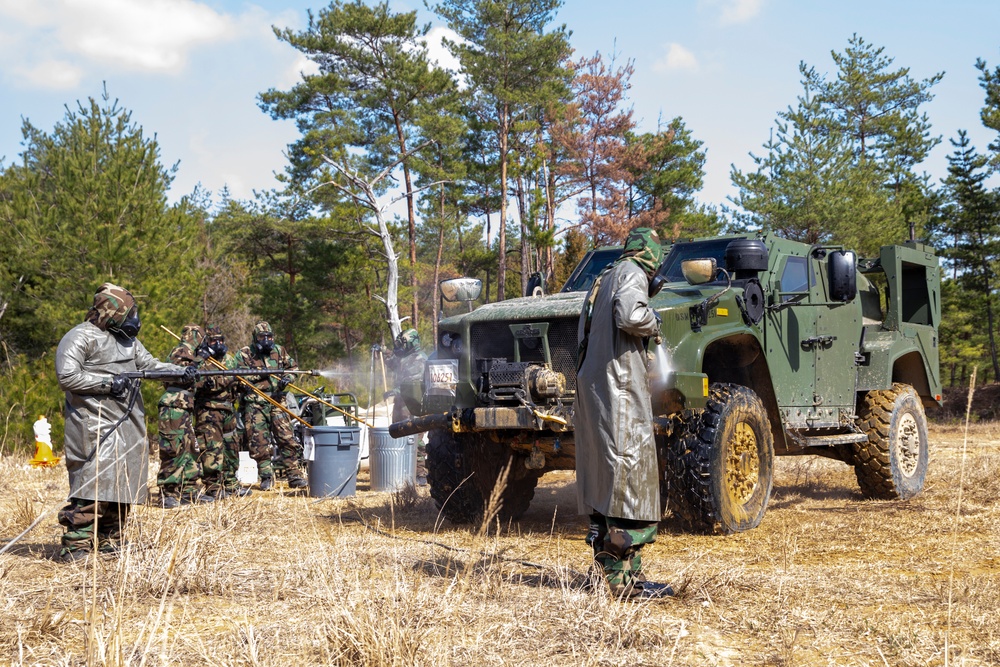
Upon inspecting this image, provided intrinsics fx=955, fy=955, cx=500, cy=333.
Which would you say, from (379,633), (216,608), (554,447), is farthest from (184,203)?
(379,633)

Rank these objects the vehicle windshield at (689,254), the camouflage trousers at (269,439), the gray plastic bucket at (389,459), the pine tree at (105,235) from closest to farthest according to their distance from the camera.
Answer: the vehicle windshield at (689,254) < the gray plastic bucket at (389,459) < the camouflage trousers at (269,439) < the pine tree at (105,235)

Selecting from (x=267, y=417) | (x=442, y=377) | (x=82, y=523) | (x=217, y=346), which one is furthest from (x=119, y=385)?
(x=267, y=417)

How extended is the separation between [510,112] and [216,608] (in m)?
26.6

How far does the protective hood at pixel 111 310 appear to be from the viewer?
591 centimetres

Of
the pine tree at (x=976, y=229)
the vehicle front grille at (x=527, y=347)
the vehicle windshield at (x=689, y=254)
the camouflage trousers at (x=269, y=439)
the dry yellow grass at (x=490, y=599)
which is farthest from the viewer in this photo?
the pine tree at (x=976, y=229)

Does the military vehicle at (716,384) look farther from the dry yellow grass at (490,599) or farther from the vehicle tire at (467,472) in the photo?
the dry yellow grass at (490,599)

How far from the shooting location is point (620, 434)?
4.62 metres

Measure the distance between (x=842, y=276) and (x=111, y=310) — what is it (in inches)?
200

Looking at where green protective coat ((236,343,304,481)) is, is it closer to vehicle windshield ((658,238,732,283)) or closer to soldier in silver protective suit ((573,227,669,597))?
vehicle windshield ((658,238,732,283))

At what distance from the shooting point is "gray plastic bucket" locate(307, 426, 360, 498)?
916 centimetres

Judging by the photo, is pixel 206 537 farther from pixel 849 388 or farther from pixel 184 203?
pixel 184 203

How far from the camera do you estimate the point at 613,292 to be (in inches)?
185

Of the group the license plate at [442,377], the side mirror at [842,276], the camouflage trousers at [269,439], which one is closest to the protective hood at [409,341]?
the camouflage trousers at [269,439]

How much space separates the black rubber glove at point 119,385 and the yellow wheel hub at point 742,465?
12.8 feet
